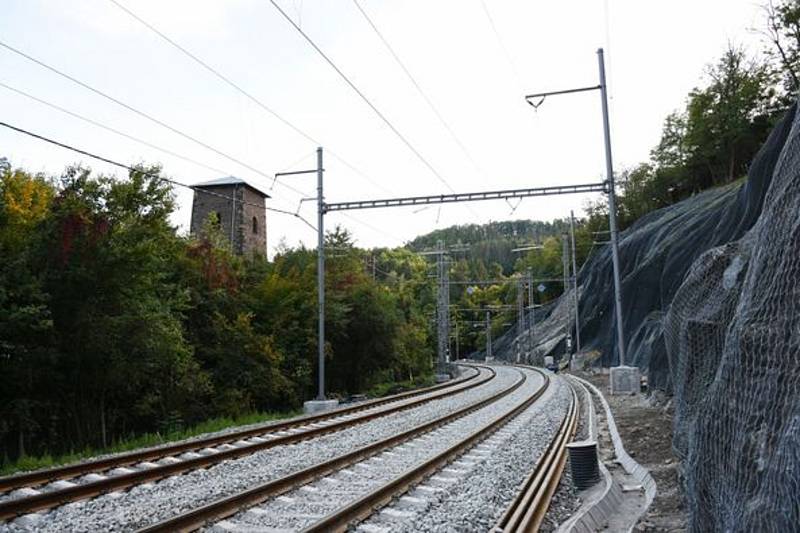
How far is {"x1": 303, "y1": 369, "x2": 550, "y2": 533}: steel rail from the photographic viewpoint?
6.45 m

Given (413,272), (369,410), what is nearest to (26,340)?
(369,410)

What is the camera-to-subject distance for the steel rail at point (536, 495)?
658cm

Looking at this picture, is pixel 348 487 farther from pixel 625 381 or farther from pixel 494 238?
pixel 494 238

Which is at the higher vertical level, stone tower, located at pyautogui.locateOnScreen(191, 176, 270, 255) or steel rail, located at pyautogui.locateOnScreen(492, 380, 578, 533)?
stone tower, located at pyautogui.locateOnScreen(191, 176, 270, 255)

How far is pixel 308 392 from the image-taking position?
26.1 meters

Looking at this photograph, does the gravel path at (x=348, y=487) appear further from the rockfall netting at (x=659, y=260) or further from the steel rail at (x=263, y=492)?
the rockfall netting at (x=659, y=260)

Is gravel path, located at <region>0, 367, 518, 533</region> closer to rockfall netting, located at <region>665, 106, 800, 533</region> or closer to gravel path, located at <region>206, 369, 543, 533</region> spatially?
gravel path, located at <region>206, 369, 543, 533</region>

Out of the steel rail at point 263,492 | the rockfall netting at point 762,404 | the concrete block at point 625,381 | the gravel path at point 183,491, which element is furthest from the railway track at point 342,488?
the concrete block at point 625,381

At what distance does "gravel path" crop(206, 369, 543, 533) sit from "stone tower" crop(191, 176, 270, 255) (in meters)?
29.5

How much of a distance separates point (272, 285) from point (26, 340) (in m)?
11.5

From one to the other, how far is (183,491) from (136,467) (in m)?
1.87

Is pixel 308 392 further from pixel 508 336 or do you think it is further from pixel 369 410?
pixel 508 336

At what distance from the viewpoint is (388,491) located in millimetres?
8008

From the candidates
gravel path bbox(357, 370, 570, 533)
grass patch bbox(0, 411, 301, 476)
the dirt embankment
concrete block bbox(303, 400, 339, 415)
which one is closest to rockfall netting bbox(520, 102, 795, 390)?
the dirt embankment
